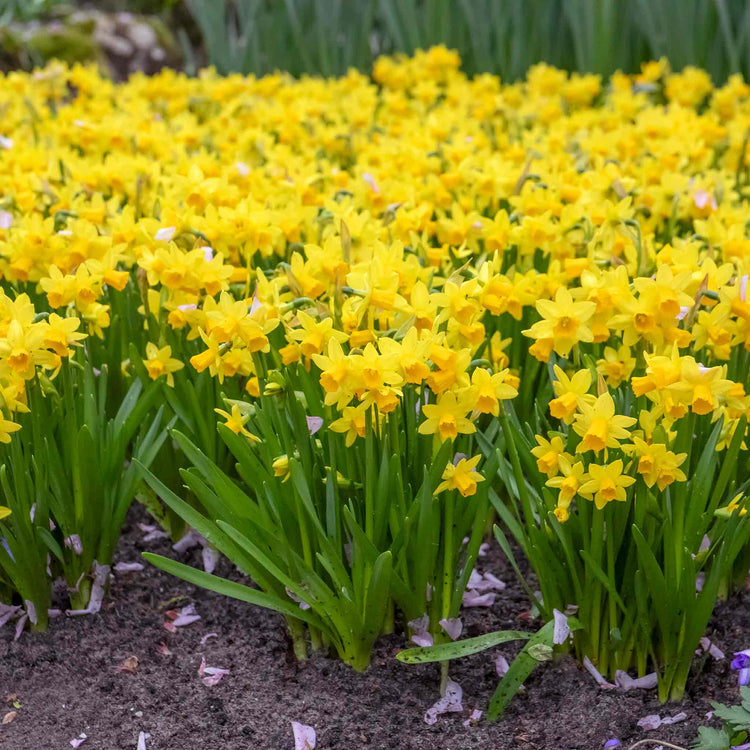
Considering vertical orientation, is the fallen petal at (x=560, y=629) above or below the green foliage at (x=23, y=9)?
below

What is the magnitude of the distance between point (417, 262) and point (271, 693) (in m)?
0.91

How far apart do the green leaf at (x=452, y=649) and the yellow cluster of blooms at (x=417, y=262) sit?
1.00 ft

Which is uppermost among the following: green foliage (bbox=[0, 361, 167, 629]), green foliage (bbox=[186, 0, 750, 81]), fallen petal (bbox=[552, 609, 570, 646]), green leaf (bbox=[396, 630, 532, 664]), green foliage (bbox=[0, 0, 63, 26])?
green foliage (bbox=[0, 0, 63, 26])

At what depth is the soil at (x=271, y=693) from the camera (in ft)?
5.59

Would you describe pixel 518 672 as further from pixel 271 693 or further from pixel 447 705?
pixel 271 693

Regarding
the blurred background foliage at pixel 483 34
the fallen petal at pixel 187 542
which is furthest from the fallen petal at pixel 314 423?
the blurred background foliage at pixel 483 34

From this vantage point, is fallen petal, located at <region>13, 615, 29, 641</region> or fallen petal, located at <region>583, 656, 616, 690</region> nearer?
fallen petal, located at <region>583, 656, 616, 690</region>

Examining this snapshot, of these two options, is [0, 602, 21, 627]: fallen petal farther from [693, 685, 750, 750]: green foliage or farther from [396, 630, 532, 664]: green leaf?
[693, 685, 750, 750]: green foliage

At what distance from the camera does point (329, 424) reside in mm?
1685

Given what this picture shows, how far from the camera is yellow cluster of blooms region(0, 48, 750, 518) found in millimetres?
1579

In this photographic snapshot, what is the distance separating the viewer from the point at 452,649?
1.70 m

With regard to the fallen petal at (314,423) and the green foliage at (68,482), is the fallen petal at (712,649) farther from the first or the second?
the green foliage at (68,482)

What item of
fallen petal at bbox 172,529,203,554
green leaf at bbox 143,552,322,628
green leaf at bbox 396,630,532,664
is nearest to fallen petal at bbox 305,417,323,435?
green leaf at bbox 143,552,322,628

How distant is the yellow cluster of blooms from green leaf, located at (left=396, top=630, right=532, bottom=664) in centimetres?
31
